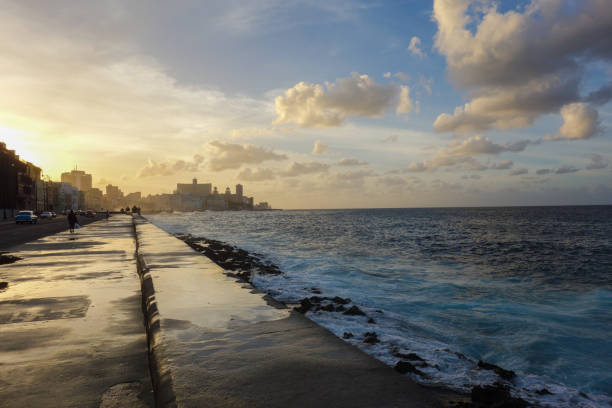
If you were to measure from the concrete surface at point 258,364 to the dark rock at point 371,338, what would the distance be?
1.60 meters

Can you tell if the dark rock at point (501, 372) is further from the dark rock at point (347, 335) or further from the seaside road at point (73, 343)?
the seaside road at point (73, 343)

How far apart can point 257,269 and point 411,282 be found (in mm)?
6964

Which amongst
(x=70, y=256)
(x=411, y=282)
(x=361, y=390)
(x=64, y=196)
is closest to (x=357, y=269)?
(x=411, y=282)

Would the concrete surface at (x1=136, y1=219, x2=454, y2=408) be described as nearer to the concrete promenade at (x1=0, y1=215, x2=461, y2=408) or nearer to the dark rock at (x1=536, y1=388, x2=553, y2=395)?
the concrete promenade at (x1=0, y1=215, x2=461, y2=408)

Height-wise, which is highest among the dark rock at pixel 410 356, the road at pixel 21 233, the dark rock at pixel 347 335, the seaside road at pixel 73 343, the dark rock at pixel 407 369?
the seaside road at pixel 73 343

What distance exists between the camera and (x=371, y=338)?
660 centimetres

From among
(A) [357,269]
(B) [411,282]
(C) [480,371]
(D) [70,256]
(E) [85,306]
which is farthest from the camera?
(A) [357,269]

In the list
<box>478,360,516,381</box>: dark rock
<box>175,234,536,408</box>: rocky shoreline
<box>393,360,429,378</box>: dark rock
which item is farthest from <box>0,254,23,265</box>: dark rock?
<box>478,360,516,381</box>: dark rock

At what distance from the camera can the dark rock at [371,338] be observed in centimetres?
651

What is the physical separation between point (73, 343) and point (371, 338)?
185 inches

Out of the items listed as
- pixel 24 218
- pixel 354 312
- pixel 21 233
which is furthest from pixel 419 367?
pixel 24 218

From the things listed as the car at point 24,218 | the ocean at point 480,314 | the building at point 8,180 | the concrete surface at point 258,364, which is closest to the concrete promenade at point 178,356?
the concrete surface at point 258,364

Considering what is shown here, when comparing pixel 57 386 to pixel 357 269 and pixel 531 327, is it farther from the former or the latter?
pixel 357 269

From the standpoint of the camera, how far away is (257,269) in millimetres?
16828
